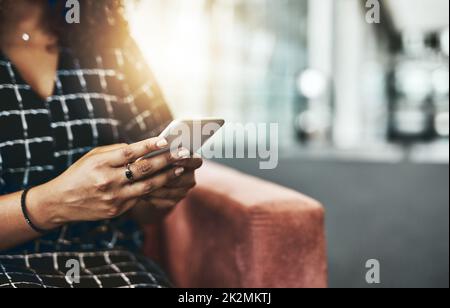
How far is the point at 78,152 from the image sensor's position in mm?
1047

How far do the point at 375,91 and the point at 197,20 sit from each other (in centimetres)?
969

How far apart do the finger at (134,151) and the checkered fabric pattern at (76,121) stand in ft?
0.90

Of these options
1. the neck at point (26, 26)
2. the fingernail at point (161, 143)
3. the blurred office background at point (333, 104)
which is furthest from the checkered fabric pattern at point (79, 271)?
the blurred office background at point (333, 104)

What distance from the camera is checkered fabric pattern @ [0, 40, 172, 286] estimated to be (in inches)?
38.3

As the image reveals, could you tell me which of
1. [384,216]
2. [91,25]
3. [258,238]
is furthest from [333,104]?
[258,238]

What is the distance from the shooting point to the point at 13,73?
3.27 ft

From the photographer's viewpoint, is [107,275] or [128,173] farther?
[107,275]

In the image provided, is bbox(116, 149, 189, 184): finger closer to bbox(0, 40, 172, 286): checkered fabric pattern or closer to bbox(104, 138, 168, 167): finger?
bbox(104, 138, 168, 167): finger

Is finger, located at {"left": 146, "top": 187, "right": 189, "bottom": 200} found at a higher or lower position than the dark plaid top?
lower

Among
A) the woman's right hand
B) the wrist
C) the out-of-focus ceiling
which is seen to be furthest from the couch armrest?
the out-of-focus ceiling

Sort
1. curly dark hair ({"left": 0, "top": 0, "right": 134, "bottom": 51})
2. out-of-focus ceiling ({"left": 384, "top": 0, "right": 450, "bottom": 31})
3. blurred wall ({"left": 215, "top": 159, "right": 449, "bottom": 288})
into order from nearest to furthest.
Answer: curly dark hair ({"left": 0, "top": 0, "right": 134, "bottom": 51})
blurred wall ({"left": 215, "top": 159, "right": 449, "bottom": 288})
out-of-focus ceiling ({"left": 384, "top": 0, "right": 450, "bottom": 31})

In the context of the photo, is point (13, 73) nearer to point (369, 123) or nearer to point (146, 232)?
point (146, 232)

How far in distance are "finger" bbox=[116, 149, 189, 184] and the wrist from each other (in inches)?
5.2
